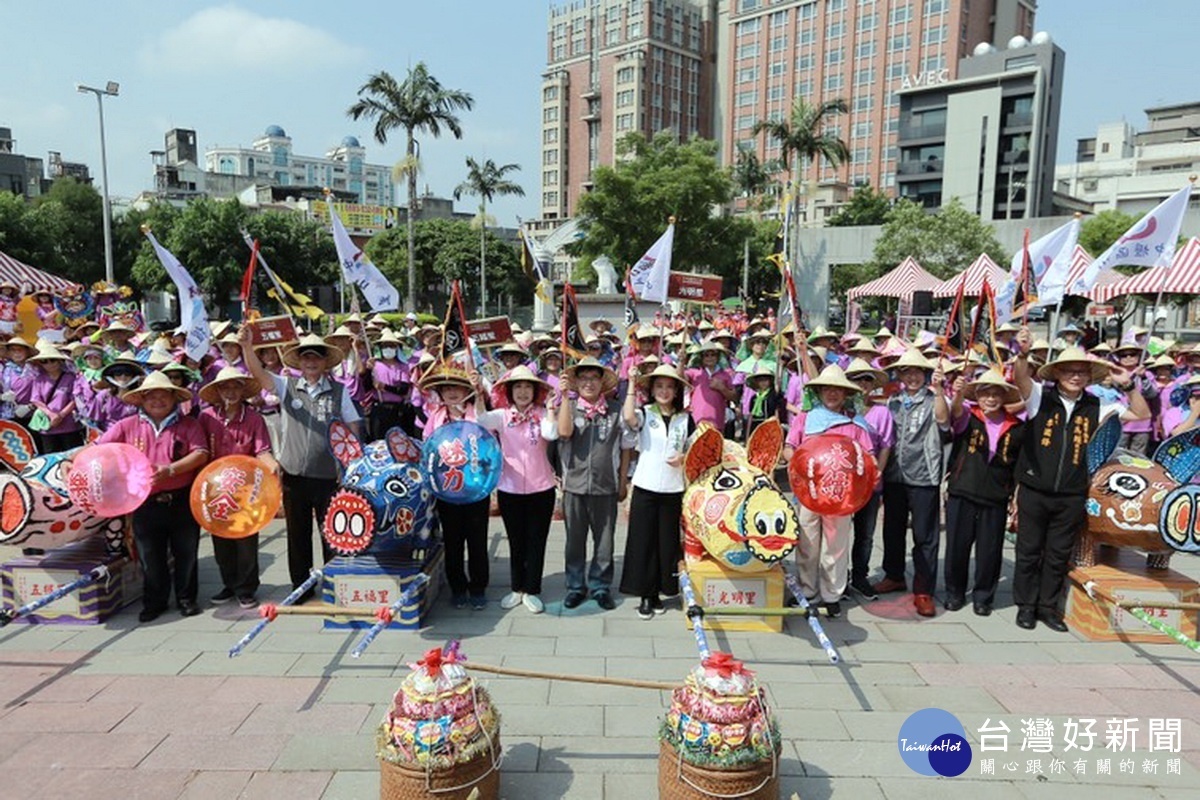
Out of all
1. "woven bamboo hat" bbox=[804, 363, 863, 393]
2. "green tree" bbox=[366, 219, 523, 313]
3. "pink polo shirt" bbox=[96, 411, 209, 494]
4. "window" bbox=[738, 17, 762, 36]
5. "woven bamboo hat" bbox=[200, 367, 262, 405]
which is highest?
"window" bbox=[738, 17, 762, 36]

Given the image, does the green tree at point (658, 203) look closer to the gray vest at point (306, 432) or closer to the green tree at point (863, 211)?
the green tree at point (863, 211)

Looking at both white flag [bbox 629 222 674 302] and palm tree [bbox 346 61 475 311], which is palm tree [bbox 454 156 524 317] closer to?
palm tree [bbox 346 61 475 311]

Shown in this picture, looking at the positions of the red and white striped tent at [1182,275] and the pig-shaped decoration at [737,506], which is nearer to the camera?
the pig-shaped decoration at [737,506]

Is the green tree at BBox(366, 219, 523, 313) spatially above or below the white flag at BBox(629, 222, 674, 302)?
above

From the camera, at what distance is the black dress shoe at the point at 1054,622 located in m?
5.55

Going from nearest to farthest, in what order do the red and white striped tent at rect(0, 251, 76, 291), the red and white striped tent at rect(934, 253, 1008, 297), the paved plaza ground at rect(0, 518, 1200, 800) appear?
1. the paved plaza ground at rect(0, 518, 1200, 800)
2. the red and white striped tent at rect(0, 251, 76, 291)
3. the red and white striped tent at rect(934, 253, 1008, 297)

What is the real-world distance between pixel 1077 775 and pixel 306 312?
23.9 ft

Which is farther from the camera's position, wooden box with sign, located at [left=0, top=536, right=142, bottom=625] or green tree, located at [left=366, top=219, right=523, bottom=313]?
green tree, located at [left=366, top=219, right=523, bottom=313]

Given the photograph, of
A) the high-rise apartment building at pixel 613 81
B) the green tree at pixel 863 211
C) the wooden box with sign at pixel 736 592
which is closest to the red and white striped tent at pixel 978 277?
the wooden box with sign at pixel 736 592

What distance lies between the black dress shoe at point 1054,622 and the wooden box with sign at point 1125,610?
0.21 ft

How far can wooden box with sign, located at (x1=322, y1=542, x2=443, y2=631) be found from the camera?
17.6 ft

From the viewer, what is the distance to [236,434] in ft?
18.6

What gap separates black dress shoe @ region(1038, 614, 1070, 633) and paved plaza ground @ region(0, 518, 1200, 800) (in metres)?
0.09

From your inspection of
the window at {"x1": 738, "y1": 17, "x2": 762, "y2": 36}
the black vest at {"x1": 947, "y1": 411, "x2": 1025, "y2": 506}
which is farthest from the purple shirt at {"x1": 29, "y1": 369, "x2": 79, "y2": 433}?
the window at {"x1": 738, "y1": 17, "x2": 762, "y2": 36}
